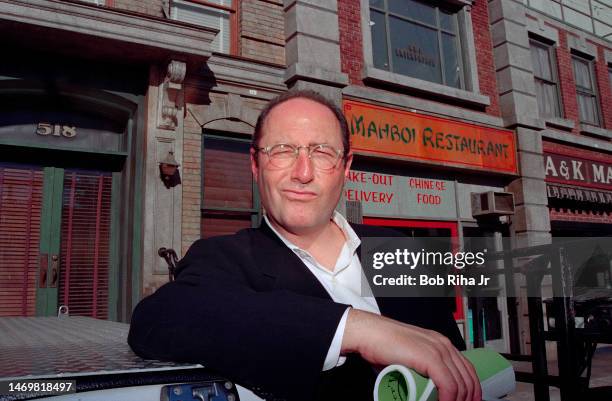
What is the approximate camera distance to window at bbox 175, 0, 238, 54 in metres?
6.81

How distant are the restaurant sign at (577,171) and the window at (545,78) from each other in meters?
1.07

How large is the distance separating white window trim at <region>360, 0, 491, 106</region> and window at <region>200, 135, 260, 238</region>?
2.68 m

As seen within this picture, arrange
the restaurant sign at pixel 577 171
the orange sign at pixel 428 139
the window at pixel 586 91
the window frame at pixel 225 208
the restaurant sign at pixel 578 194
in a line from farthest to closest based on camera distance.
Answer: the window at pixel 586 91 → the restaurant sign at pixel 577 171 → the restaurant sign at pixel 578 194 → the orange sign at pixel 428 139 → the window frame at pixel 225 208

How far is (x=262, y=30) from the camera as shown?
711 cm

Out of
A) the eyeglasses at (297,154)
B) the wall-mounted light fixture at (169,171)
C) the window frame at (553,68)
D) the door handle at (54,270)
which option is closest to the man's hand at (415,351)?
the eyeglasses at (297,154)

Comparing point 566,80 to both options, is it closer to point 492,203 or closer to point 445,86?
point 445,86

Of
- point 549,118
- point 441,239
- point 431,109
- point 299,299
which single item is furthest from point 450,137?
point 299,299

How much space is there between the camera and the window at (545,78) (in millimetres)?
10070

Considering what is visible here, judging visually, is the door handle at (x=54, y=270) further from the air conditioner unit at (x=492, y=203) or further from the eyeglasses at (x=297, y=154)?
the air conditioner unit at (x=492, y=203)

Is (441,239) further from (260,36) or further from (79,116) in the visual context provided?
(79,116)

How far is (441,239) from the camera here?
8.12 m

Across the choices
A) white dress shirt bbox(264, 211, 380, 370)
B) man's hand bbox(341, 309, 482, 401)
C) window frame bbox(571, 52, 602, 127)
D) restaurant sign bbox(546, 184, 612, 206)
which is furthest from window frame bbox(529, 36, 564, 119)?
man's hand bbox(341, 309, 482, 401)

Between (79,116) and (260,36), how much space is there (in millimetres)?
2942

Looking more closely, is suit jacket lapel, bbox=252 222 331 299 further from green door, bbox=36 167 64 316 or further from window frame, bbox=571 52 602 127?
window frame, bbox=571 52 602 127
